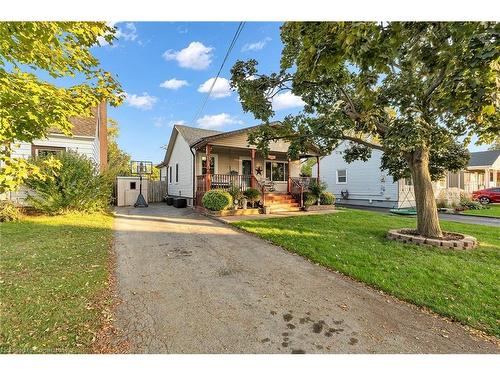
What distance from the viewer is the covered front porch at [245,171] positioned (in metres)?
12.7

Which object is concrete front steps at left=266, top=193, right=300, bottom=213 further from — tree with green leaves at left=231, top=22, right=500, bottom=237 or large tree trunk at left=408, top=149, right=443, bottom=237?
large tree trunk at left=408, top=149, right=443, bottom=237

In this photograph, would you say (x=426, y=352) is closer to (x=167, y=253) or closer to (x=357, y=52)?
(x=357, y=52)

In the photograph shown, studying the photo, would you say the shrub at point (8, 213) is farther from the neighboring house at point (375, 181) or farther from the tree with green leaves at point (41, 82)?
the neighboring house at point (375, 181)

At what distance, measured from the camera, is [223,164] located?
14891 mm

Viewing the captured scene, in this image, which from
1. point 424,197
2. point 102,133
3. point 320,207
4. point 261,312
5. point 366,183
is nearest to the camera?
point 261,312

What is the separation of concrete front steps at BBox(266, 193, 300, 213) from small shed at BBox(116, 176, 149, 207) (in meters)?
9.40

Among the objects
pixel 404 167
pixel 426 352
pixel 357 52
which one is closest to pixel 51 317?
pixel 426 352

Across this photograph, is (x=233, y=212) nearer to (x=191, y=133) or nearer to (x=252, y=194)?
(x=252, y=194)

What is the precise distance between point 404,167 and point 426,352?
37.9ft

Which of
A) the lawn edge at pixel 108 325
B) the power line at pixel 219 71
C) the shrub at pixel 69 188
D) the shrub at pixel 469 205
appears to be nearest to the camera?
the lawn edge at pixel 108 325

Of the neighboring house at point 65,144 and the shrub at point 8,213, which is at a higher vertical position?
the neighboring house at point 65,144

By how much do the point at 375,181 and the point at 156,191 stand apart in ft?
53.7

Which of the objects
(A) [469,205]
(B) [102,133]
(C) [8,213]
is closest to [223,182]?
(C) [8,213]

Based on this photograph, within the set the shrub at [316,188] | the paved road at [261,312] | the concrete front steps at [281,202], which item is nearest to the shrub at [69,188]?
the paved road at [261,312]
